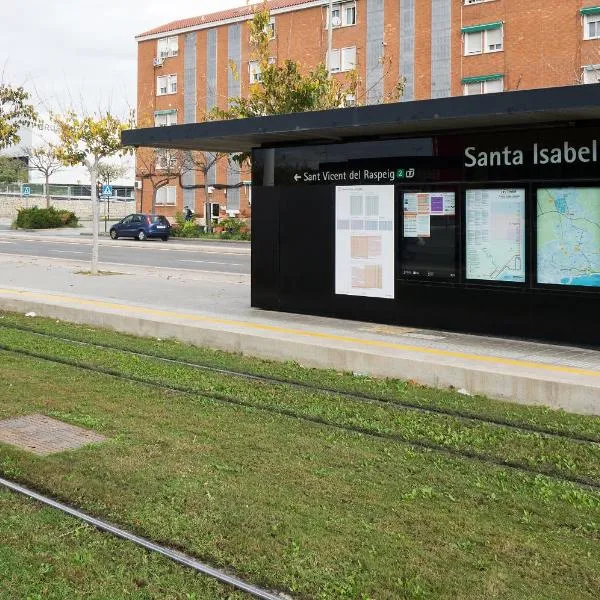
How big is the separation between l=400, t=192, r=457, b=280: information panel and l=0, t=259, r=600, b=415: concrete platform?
0.84m

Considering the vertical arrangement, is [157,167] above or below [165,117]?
below

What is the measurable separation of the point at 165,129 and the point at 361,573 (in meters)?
10.3

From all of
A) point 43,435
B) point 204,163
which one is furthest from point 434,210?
point 204,163

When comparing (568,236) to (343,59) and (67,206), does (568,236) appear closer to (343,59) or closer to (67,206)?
(343,59)

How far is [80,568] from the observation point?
4.60m

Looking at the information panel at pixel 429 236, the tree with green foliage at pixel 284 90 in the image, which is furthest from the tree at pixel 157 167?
the information panel at pixel 429 236

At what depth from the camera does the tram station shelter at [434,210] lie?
1051cm

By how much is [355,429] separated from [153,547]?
2872 mm

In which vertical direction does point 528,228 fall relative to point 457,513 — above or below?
above

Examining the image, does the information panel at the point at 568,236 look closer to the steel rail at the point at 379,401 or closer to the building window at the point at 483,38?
the steel rail at the point at 379,401

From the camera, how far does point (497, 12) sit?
4422 centimetres

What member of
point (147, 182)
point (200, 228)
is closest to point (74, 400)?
point (200, 228)

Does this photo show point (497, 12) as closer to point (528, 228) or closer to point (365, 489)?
point (528, 228)

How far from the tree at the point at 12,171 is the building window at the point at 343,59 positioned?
115ft
